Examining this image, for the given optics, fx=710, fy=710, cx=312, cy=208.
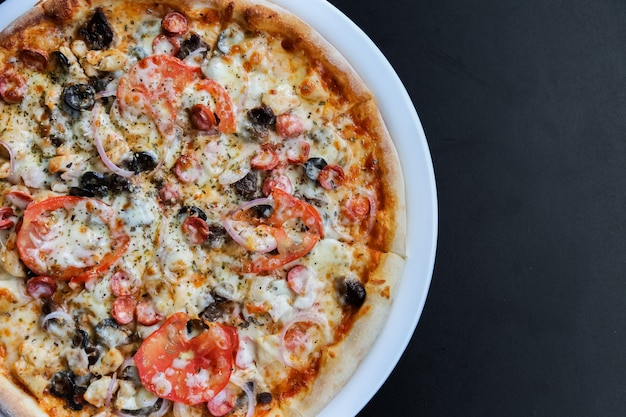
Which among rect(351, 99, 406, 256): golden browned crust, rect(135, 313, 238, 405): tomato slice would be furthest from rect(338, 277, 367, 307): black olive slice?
rect(135, 313, 238, 405): tomato slice

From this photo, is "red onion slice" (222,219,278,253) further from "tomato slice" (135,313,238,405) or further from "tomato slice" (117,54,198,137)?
"tomato slice" (117,54,198,137)

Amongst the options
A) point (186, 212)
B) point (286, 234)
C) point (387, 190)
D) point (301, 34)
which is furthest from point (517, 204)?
point (186, 212)

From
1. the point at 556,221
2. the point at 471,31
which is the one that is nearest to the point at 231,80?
the point at 471,31

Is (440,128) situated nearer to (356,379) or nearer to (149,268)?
(356,379)

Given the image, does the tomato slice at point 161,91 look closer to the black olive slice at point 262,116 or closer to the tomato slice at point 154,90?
the tomato slice at point 154,90

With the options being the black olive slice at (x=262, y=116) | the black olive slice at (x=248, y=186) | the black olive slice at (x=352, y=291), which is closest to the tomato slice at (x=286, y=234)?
the black olive slice at (x=248, y=186)

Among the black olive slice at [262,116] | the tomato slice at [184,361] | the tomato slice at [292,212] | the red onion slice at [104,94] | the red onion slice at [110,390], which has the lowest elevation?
the red onion slice at [110,390]

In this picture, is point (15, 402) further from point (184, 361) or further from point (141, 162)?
point (141, 162)

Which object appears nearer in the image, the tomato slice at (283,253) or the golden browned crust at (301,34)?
the tomato slice at (283,253)
